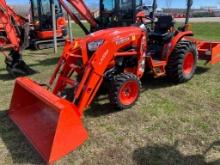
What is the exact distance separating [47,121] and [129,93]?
1441 millimetres

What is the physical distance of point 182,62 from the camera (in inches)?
251

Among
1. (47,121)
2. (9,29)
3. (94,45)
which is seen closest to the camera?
(47,121)

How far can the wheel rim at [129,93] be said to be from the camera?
5.16 meters

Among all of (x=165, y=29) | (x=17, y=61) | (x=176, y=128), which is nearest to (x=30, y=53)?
(x=17, y=61)

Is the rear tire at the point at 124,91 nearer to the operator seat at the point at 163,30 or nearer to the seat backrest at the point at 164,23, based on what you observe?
the operator seat at the point at 163,30

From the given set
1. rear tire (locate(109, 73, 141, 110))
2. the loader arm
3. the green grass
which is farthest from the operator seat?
the loader arm

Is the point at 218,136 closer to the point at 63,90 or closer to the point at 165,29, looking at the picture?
the point at 63,90

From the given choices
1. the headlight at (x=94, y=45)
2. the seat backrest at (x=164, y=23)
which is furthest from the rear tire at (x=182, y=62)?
the headlight at (x=94, y=45)

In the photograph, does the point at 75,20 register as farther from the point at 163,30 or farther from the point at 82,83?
the point at 82,83

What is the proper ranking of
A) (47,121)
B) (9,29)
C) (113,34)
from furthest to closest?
(9,29)
(113,34)
(47,121)

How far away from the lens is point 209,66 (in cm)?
812

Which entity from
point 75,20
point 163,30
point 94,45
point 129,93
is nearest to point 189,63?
point 163,30

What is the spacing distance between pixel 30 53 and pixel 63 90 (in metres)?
7.51

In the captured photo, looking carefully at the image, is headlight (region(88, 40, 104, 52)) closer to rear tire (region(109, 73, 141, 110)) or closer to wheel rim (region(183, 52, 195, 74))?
rear tire (region(109, 73, 141, 110))
